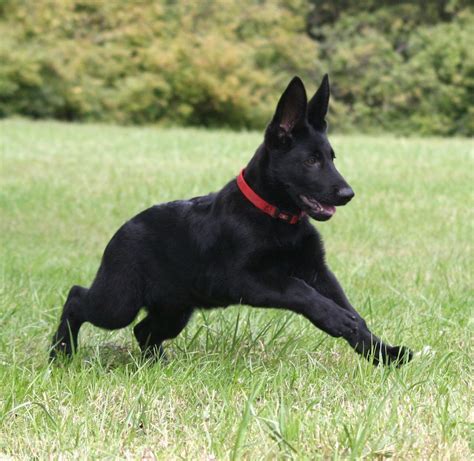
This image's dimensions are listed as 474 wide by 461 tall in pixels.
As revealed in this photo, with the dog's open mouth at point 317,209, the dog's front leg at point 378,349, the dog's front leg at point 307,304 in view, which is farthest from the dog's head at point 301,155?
the dog's front leg at point 378,349

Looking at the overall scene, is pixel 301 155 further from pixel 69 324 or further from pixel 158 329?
pixel 69 324

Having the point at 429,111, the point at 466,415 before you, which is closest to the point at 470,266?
the point at 466,415

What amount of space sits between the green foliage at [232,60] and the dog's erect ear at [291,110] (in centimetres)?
2046

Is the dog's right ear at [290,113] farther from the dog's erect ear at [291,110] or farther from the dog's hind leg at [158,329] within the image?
the dog's hind leg at [158,329]

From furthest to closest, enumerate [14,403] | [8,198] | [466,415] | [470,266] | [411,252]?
[8,198] → [411,252] → [470,266] → [14,403] → [466,415]

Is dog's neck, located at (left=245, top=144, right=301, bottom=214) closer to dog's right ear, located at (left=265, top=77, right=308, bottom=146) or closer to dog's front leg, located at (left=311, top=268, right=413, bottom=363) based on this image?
dog's right ear, located at (left=265, top=77, right=308, bottom=146)

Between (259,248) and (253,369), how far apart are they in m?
0.49

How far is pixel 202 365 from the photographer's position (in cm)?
383

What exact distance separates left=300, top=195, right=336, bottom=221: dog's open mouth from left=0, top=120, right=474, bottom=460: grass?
570 millimetres

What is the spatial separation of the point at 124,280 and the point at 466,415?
1585 millimetres

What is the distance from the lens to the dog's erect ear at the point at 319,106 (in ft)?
11.9

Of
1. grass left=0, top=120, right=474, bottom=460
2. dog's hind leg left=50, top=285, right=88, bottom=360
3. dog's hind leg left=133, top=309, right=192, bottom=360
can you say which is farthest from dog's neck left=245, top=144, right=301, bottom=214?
dog's hind leg left=50, top=285, right=88, bottom=360

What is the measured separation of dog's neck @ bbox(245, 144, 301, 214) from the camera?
11.8 feet

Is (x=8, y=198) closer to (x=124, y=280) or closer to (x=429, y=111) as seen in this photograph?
(x=124, y=280)
